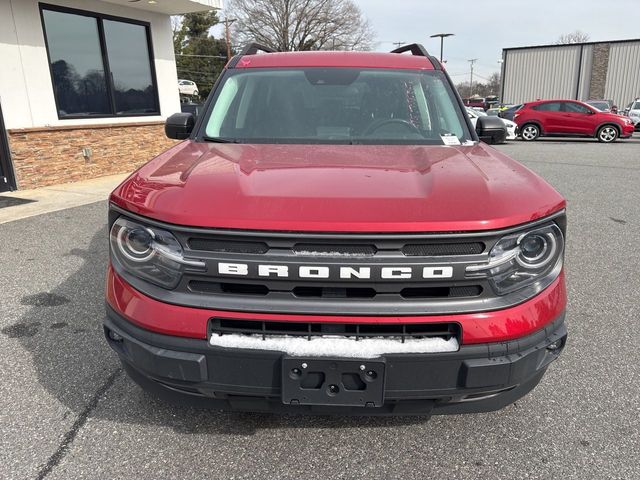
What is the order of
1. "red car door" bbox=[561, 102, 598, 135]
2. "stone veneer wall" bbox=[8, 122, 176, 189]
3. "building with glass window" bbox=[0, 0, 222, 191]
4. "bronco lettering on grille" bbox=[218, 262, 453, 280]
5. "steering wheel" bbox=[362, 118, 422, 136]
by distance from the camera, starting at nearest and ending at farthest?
"bronco lettering on grille" bbox=[218, 262, 453, 280], "steering wheel" bbox=[362, 118, 422, 136], "building with glass window" bbox=[0, 0, 222, 191], "stone veneer wall" bbox=[8, 122, 176, 189], "red car door" bbox=[561, 102, 598, 135]

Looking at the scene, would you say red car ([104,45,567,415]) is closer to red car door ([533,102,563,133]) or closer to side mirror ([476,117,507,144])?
side mirror ([476,117,507,144])

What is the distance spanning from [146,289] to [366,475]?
1.19m

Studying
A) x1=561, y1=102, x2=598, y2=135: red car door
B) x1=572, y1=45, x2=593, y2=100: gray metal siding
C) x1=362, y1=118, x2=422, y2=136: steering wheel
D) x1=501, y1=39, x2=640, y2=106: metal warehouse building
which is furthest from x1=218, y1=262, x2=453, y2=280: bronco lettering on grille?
x1=572, y1=45, x2=593, y2=100: gray metal siding

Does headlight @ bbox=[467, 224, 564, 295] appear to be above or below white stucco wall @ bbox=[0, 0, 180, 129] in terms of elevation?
below

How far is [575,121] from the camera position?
62.5 feet

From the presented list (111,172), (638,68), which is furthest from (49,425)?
(638,68)

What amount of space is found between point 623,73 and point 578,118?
23.5 metres

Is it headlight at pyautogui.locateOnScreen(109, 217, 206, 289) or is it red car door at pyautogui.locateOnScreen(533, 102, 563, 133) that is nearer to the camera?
headlight at pyautogui.locateOnScreen(109, 217, 206, 289)

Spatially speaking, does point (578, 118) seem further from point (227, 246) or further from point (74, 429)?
point (74, 429)

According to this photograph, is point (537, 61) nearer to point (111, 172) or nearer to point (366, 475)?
point (111, 172)

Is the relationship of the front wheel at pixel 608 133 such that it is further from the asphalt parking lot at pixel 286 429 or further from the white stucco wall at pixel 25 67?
the asphalt parking lot at pixel 286 429

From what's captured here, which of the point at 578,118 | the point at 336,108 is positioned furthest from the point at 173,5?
the point at 578,118

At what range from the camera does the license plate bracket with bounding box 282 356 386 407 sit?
1702mm

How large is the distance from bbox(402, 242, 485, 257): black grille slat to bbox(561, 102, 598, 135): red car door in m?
20.1
